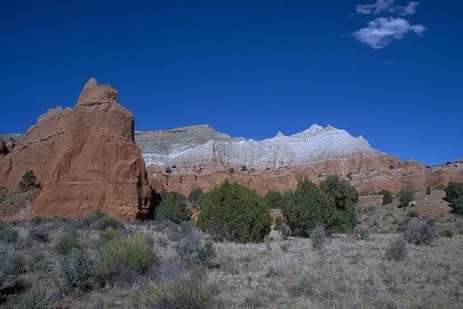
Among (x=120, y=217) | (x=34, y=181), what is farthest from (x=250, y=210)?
(x=34, y=181)

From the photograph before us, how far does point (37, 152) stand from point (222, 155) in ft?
216

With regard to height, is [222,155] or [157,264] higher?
[222,155]

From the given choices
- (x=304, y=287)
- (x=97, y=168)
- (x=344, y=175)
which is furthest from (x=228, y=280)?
(x=344, y=175)

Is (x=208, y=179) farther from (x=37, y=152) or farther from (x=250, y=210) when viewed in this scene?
(x=250, y=210)

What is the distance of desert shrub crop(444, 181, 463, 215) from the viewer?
39.0 m

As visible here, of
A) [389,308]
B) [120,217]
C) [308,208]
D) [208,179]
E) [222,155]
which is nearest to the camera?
[389,308]

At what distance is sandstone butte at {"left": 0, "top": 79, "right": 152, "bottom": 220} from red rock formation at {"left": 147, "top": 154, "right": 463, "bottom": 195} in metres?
30.8

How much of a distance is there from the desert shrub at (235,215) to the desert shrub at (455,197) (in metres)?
28.1

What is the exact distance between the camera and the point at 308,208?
883 inches

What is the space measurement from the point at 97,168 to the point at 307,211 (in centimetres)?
2482

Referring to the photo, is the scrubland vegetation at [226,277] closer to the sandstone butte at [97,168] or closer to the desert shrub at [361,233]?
the desert shrub at [361,233]

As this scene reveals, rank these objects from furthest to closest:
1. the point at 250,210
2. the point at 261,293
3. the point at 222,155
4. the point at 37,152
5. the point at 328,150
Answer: the point at 222,155
the point at 328,150
the point at 37,152
the point at 250,210
the point at 261,293

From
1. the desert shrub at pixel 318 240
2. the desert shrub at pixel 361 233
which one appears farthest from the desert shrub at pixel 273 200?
the desert shrub at pixel 318 240

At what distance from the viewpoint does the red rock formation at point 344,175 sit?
7219 centimetres
